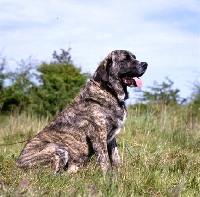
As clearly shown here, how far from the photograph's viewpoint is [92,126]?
21.0 ft

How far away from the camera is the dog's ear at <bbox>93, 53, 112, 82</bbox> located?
6608 mm

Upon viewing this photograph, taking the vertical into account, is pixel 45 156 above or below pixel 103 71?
below

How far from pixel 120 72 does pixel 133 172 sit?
2117 mm

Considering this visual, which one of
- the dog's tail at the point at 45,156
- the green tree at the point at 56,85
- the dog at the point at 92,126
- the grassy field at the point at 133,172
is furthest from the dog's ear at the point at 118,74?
the green tree at the point at 56,85

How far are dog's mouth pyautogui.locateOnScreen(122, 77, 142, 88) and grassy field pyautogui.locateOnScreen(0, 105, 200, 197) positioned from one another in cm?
92

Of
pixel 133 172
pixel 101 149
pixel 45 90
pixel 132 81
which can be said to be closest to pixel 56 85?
pixel 45 90

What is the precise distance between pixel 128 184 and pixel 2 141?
17.9 ft

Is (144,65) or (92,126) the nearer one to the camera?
(92,126)

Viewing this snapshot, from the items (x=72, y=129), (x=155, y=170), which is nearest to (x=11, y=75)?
(x=72, y=129)

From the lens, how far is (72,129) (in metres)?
6.51

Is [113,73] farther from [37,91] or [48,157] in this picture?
[37,91]

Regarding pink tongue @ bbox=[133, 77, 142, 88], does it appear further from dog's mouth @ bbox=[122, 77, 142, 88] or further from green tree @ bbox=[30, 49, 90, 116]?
green tree @ bbox=[30, 49, 90, 116]

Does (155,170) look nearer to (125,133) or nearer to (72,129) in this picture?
(72,129)

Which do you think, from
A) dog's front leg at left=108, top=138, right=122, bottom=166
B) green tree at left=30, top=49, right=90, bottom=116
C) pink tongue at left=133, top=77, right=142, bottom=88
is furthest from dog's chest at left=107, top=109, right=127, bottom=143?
green tree at left=30, top=49, right=90, bottom=116
